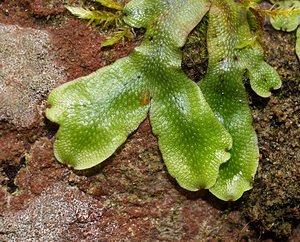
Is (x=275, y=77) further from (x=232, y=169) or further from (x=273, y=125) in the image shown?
(x=232, y=169)

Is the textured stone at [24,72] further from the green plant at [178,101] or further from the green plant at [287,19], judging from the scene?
the green plant at [287,19]

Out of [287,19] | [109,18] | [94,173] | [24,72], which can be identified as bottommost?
[94,173]

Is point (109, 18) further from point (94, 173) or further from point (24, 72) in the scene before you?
point (94, 173)

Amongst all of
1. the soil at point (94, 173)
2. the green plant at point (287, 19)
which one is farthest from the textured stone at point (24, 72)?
the green plant at point (287, 19)

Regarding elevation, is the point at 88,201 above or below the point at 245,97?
below

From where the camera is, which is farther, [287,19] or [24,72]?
[287,19]

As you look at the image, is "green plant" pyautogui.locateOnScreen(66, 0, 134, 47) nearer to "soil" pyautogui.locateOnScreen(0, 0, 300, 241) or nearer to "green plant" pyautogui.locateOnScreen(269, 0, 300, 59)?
"soil" pyautogui.locateOnScreen(0, 0, 300, 241)

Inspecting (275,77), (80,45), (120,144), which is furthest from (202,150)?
(80,45)

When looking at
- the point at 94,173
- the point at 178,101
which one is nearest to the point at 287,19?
the point at 178,101
